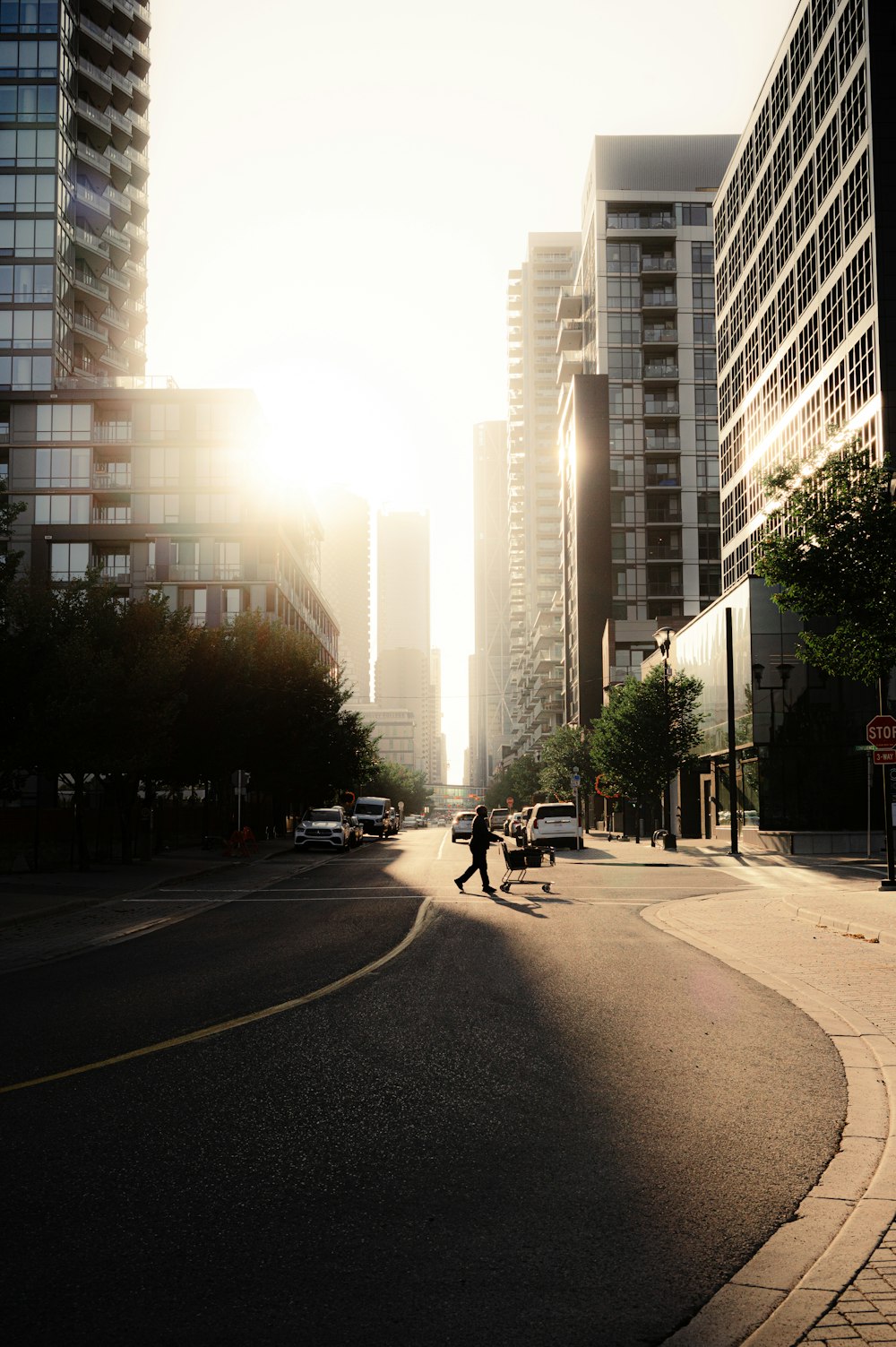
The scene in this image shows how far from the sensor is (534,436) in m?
179

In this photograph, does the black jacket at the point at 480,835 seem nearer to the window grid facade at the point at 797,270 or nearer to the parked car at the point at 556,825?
the parked car at the point at 556,825

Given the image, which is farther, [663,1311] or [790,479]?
[790,479]

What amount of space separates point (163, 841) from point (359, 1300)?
143 feet

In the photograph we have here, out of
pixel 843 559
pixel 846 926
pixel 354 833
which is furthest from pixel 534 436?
pixel 846 926

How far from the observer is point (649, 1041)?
329 inches

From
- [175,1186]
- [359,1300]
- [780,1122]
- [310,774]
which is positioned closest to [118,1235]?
[175,1186]

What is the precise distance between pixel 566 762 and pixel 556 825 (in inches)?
1397

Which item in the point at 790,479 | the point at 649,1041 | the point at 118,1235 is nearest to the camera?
the point at 118,1235

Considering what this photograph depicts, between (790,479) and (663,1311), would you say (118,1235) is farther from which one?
(790,479)

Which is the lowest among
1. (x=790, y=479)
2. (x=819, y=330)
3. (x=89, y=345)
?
(x=790, y=479)

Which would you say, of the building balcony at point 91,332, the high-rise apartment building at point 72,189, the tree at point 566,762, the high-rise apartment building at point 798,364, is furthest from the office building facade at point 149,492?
the high-rise apartment building at point 798,364

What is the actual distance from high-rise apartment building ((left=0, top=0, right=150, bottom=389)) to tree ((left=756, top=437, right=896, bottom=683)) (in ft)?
202

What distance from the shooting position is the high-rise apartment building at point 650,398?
326ft

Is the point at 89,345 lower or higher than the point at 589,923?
higher
